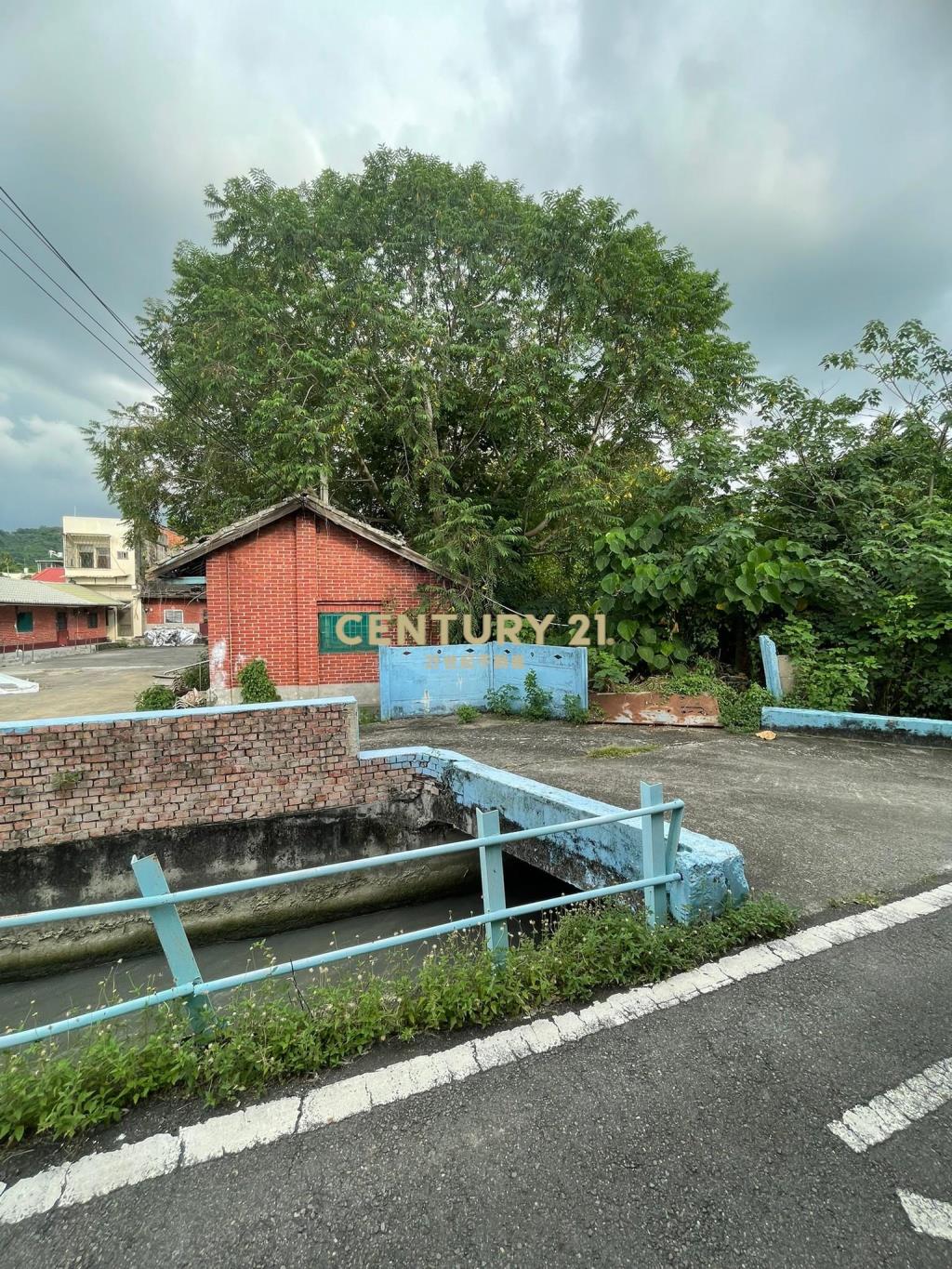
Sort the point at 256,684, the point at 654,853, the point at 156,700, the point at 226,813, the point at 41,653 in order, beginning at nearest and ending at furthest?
the point at 654,853, the point at 226,813, the point at 156,700, the point at 256,684, the point at 41,653

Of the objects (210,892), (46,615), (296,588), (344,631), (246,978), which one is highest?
(46,615)

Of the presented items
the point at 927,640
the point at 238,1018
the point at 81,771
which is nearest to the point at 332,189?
the point at 81,771

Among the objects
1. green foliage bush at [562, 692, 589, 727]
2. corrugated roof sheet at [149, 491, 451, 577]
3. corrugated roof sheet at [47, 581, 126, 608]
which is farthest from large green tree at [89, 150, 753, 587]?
corrugated roof sheet at [47, 581, 126, 608]

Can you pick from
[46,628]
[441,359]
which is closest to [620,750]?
[441,359]

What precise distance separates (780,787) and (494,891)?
157 inches

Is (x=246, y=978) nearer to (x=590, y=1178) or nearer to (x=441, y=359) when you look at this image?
(x=590, y=1178)

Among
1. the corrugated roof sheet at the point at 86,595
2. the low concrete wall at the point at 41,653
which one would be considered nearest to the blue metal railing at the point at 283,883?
the low concrete wall at the point at 41,653

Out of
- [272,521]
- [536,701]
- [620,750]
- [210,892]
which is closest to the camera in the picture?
[210,892]

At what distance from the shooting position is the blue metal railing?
1.99 m

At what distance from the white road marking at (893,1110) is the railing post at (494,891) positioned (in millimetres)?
1375

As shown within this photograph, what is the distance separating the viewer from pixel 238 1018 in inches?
92.2

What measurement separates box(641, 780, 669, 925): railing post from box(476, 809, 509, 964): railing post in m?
0.80

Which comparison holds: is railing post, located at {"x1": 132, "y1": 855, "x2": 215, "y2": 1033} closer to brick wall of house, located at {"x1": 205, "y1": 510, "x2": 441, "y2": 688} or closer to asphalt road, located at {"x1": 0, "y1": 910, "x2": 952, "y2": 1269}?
asphalt road, located at {"x1": 0, "y1": 910, "x2": 952, "y2": 1269}

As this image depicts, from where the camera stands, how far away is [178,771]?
549cm
